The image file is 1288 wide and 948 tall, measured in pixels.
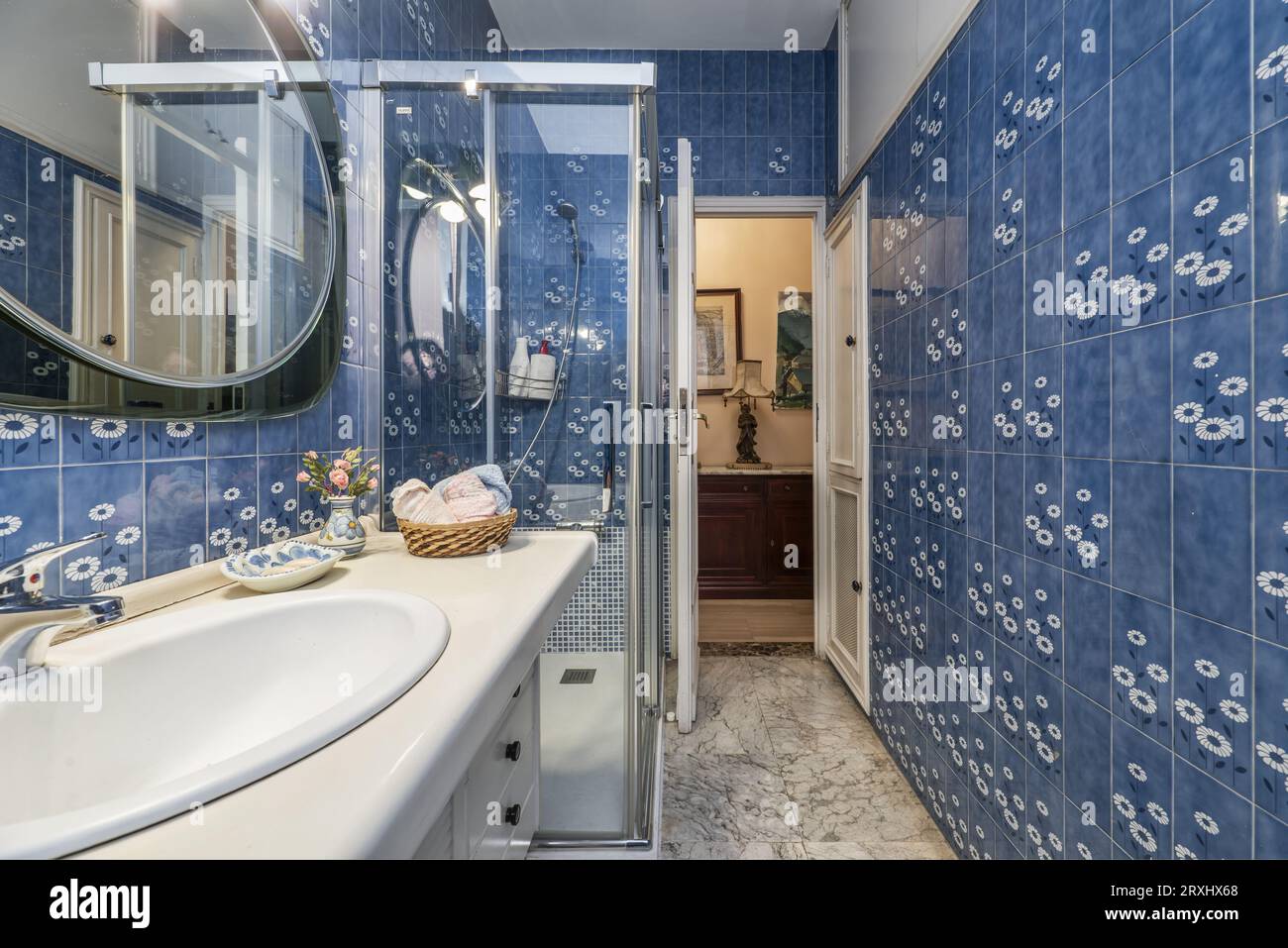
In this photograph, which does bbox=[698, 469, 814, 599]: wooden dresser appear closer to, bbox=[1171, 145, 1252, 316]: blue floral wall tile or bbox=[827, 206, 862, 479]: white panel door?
bbox=[827, 206, 862, 479]: white panel door

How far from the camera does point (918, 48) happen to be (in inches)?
63.4

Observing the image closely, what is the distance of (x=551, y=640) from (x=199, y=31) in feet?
4.92

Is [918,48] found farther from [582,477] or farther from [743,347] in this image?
[743,347]

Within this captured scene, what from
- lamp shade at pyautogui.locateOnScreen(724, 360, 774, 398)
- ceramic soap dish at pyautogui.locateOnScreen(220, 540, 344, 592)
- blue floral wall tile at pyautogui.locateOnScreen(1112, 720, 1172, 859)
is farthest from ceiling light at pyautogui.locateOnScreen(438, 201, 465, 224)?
lamp shade at pyautogui.locateOnScreen(724, 360, 774, 398)

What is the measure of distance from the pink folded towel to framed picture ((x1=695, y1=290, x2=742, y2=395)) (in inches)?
114

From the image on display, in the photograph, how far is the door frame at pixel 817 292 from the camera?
263 cm

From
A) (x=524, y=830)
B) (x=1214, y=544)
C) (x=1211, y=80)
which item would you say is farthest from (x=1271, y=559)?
(x=524, y=830)

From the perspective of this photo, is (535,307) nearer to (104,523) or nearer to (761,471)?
(104,523)

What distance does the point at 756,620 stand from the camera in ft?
10.5

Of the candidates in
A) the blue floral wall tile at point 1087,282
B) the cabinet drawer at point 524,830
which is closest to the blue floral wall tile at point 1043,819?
the blue floral wall tile at point 1087,282

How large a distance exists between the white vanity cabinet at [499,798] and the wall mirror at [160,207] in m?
0.65

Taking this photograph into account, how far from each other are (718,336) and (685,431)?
2.06 metres
